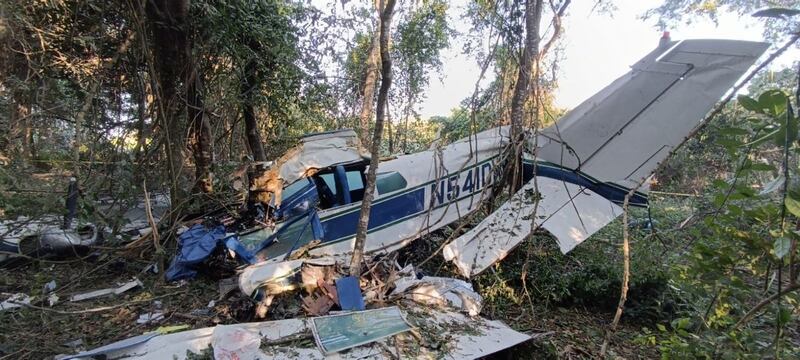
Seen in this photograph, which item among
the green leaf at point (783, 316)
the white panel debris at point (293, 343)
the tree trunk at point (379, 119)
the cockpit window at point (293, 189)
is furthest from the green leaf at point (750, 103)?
the cockpit window at point (293, 189)

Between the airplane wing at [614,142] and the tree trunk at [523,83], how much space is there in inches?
9.7

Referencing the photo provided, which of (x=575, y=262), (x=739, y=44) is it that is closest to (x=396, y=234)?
(x=575, y=262)

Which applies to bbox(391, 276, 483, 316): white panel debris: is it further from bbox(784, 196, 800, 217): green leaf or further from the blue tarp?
bbox(784, 196, 800, 217): green leaf

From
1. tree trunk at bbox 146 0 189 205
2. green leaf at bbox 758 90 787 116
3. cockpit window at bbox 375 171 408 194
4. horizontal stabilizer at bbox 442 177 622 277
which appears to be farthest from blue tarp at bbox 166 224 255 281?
green leaf at bbox 758 90 787 116

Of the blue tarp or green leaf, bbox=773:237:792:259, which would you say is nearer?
green leaf, bbox=773:237:792:259

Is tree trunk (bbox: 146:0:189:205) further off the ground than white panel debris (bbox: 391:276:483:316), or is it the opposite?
tree trunk (bbox: 146:0:189:205)

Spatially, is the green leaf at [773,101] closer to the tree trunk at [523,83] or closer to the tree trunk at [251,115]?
the tree trunk at [523,83]

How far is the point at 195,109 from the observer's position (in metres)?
5.74

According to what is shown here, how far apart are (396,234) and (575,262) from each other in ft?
7.38

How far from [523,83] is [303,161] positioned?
2744 millimetres

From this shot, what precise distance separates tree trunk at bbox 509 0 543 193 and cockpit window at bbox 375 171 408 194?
56.6 inches

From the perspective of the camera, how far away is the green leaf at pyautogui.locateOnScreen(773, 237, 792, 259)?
1293mm

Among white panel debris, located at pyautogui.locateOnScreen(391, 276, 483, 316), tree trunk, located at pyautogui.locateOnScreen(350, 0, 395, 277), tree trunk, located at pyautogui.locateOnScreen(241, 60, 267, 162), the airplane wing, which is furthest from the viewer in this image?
tree trunk, located at pyautogui.locateOnScreen(241, 60, 267, 162)

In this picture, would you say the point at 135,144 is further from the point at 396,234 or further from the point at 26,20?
the point at 396,234
